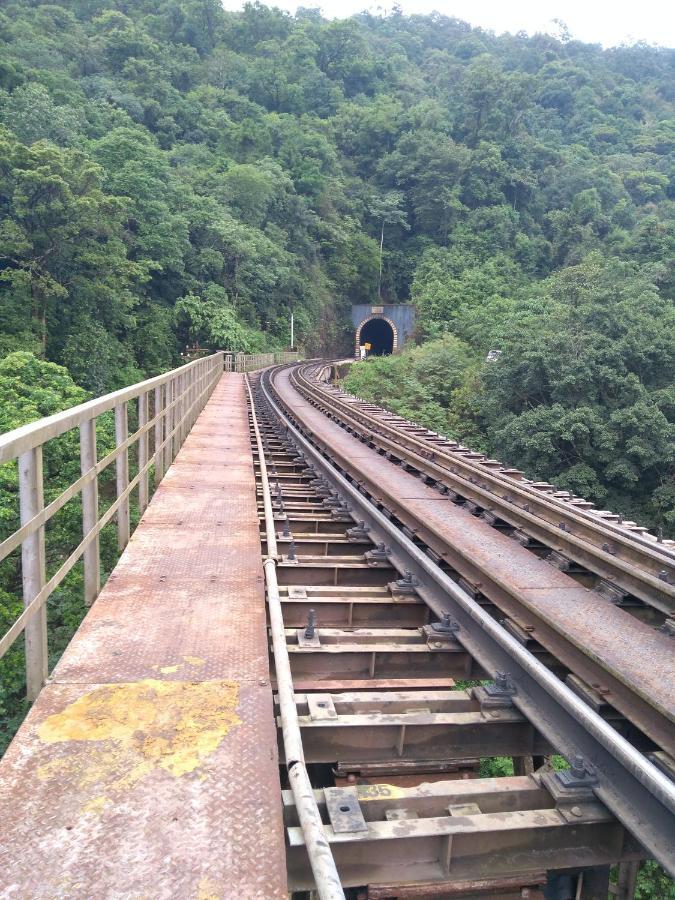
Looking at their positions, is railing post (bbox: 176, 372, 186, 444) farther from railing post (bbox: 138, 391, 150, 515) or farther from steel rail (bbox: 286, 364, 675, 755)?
steel rail (bbox: 286, 364, 675, 755)

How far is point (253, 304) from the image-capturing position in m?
51.0

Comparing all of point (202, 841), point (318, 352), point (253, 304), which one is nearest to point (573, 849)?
point (202, 841)

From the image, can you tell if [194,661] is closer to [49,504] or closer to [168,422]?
[49,504]

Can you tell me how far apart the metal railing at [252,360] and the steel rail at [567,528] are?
26.1 m

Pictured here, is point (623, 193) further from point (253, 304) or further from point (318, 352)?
point (253, 304)

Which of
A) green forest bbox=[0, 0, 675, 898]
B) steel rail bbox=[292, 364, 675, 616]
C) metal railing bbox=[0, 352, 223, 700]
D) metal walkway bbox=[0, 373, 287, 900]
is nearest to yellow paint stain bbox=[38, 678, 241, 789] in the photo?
metal walkway bbox=[0, 373, 287, 900]

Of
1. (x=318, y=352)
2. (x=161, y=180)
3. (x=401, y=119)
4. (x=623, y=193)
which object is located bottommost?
(x=318, y=352)

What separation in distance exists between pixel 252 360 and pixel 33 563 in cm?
3736

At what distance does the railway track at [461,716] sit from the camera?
2.07m

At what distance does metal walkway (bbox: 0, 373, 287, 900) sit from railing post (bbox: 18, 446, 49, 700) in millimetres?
101

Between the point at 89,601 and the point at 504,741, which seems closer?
the point at 504,741

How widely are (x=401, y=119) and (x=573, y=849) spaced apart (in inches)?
3665

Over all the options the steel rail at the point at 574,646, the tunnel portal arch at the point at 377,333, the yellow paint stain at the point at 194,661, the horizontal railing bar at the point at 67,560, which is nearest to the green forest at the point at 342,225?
the tunnel portal arch at the point at 377,333

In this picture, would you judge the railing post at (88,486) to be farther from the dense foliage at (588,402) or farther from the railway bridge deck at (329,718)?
the dense foliage at (588,402)
